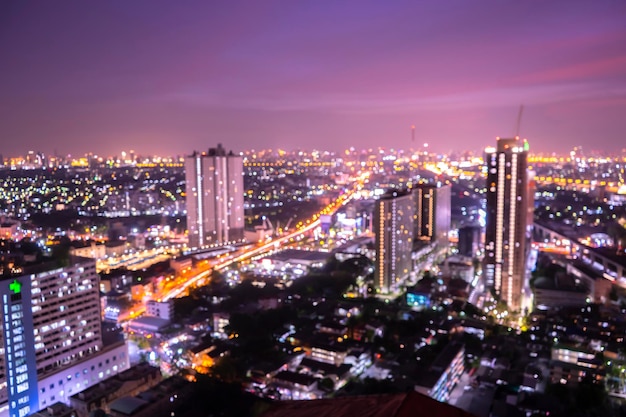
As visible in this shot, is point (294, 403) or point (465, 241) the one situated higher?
point (294, 403)

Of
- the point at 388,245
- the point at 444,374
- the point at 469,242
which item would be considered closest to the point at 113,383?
the point at 444,374

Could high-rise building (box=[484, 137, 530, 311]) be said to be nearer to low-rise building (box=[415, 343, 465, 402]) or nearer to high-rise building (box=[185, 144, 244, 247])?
low-rise building (box=[415, 343, 465, 402])

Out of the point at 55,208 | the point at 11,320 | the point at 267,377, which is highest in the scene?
the point at 55,208

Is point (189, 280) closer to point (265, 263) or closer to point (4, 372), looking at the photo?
point (265, 263)

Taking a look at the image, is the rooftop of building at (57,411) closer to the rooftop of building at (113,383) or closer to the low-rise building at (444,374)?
the rooftop of building at (113,383)

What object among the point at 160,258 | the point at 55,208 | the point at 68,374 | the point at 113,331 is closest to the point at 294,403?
the point at 68,374

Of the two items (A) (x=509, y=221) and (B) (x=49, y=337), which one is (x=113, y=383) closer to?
(B) (x=49, y=337)

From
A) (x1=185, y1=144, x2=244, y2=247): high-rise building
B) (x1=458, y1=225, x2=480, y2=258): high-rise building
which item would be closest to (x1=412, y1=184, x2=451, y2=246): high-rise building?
(x1=458, y1=225, x2=480, y2=258): high-rise building

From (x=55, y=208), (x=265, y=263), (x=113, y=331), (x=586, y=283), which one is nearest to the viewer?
(x=113, y=331)
